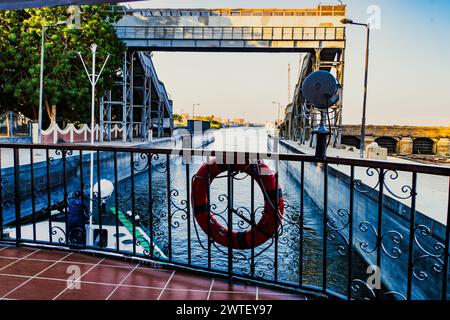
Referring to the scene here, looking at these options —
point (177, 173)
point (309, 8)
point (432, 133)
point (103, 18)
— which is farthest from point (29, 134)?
point (432, 133)

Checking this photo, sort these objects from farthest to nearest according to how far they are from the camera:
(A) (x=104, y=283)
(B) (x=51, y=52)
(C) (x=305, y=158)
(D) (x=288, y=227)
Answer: (B) (x=51, y=52) → (D) (x=288, y=227) → (A) (x=104, y=283) → (C) (x=305, y=158)

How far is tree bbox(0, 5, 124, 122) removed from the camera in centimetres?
1703

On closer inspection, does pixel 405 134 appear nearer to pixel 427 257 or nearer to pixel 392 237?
pixel 427 257

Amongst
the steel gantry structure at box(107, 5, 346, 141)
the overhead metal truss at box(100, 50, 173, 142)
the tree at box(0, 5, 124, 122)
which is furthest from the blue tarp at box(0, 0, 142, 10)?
the steel gantry structure at box(107, 5, 346, 141)

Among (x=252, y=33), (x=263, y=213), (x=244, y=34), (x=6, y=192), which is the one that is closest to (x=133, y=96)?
(x=244, y=34)

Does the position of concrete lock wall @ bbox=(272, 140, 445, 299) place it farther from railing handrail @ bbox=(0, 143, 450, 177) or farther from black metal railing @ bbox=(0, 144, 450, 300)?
railing handrail @ bbox=(0, 143, 450, 177)

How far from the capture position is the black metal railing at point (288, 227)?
2492 millimetres

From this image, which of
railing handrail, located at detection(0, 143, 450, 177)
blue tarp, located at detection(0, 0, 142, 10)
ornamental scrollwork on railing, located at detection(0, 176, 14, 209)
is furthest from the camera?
ornamental scrollwork on railing, located at detection(0, 176, 14, 209)

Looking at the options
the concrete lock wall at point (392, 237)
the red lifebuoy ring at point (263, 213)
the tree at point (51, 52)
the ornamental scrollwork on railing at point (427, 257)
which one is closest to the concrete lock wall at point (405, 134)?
the tree at point (51, 52)

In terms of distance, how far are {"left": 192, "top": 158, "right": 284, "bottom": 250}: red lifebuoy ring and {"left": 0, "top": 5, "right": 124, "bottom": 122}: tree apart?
16297mm

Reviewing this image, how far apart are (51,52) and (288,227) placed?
1395 centimetres

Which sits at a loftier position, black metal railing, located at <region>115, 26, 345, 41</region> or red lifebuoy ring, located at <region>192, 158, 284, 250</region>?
black metal railing, located at <region>115, 26, 345, 41</region>

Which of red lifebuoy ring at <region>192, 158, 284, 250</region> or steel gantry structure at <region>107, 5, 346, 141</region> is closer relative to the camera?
red lifebuoy ring at <region>192, 158, 284, 250</region>

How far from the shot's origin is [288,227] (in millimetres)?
10055
